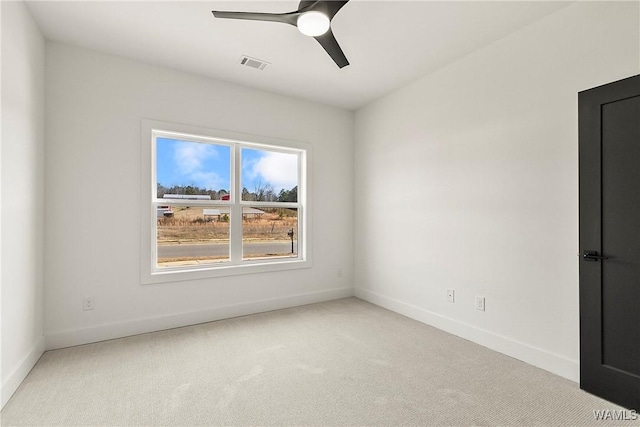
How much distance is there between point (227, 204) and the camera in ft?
12.4

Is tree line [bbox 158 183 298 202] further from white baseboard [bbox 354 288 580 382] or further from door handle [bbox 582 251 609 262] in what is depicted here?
door handle [bbox 582 251 609 262]

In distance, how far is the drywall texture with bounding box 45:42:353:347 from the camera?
2.81m

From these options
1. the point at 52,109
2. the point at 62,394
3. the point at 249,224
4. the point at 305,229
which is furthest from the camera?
the point at 305,229

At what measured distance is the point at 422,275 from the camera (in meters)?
3.53

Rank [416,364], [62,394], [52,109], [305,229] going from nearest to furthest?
[62,394] < [416,364] < [52,109] < [305,229]

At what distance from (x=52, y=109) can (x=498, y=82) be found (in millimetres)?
4000

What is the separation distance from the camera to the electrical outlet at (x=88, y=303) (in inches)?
114

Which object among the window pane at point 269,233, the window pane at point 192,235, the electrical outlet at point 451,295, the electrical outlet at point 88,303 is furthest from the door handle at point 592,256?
the electrical outlet at point 88,303

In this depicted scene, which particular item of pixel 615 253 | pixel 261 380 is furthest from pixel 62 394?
pixel 615 253

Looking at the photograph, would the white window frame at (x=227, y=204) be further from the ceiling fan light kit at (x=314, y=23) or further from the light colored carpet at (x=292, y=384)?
the ceiling fan light kit at (x=314, y=23)

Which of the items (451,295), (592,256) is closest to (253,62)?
(451,295)

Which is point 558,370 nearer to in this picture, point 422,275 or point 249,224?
point 422,275

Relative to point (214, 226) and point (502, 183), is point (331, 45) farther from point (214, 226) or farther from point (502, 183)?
point (214, 226)

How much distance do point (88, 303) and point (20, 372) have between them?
30.0 inches
